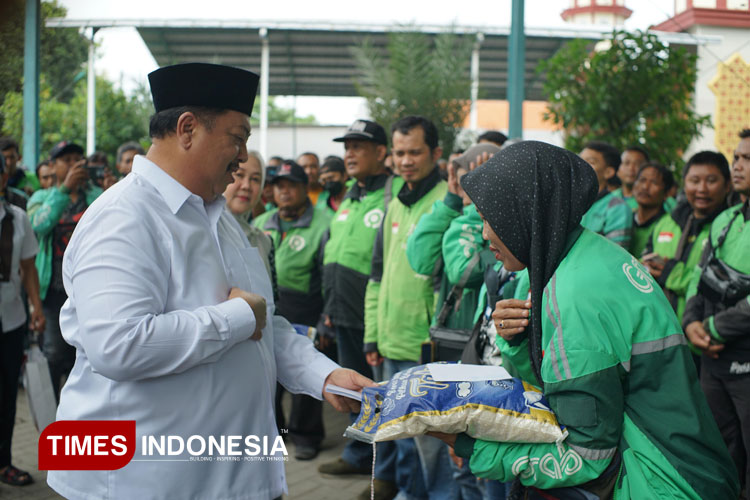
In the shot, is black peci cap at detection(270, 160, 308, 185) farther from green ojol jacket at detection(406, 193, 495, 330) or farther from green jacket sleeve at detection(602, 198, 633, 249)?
green jacket sleeve at detection(602, 198, 633, 249)

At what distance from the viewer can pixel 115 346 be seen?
1629 mm

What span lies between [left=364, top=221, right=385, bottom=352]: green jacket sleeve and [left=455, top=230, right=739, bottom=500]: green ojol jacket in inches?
104

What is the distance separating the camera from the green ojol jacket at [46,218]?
17.3ft

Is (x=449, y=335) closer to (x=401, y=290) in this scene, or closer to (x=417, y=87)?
(x=401, y=290)

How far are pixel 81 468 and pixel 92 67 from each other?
14233 mm

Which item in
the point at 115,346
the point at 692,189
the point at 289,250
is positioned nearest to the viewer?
the point at 115,346

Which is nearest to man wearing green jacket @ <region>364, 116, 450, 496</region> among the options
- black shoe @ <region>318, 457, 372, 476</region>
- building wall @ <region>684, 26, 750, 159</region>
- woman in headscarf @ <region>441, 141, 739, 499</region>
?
black shoe @ <region>318, 457, 372, 476</region>

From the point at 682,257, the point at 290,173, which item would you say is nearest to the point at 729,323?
the point at 682,257

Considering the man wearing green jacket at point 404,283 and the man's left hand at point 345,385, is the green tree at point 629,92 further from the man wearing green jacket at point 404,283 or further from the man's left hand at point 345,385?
the man's left hand at point 345,385

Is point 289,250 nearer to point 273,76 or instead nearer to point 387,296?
point 387,296

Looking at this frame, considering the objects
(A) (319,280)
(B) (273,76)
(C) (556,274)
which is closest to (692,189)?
(A) (319,280)

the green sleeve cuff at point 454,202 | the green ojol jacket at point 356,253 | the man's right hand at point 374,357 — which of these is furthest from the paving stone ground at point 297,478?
the green sleeve cuff at point 454,202

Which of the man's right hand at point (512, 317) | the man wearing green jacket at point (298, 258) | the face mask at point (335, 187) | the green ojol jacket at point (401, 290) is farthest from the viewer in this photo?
the face mask at point (335, 187)

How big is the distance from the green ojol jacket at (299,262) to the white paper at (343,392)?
327 cm
